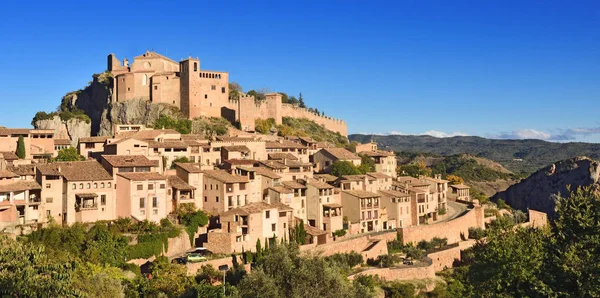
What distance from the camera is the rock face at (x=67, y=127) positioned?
70188mm

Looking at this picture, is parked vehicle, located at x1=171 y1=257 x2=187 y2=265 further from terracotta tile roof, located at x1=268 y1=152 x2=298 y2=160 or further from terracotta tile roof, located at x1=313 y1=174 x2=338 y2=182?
terracotta tile roof, located at x1=268 y1=152 x2=298 y2=160

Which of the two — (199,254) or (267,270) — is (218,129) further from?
(267,270)

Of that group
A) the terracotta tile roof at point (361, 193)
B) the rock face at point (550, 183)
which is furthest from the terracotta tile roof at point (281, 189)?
the rock face at point (550, 183)

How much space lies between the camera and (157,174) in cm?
4525

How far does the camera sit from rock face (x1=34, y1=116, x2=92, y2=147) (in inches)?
2763

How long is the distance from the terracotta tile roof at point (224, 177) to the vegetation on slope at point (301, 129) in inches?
1104

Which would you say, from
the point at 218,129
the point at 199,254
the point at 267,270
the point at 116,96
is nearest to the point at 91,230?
the point at 199,254

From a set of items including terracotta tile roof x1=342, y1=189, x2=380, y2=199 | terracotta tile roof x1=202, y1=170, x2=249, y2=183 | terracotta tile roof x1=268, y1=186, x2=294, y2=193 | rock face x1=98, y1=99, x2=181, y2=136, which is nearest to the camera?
terracotta tile roof x1=202, y1=170, x2=249, y2=183

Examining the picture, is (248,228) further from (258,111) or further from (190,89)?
(258,111)

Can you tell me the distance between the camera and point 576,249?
24.3 m

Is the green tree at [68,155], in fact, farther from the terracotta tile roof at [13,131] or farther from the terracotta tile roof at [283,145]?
the terracotta tile roof at [283,145]

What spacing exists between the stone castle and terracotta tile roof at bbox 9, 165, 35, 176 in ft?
101

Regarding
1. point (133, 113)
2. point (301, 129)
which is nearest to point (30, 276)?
point (133, 113)

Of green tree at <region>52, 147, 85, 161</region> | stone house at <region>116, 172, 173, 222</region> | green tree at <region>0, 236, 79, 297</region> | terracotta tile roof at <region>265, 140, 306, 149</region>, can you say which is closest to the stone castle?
terracotta tile roof at <region>265, 140, 306, 149</region>
